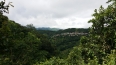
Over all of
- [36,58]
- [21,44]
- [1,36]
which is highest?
[1,36]

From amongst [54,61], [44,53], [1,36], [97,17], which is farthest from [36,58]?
[1,36]

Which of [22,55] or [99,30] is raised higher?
[99,30]

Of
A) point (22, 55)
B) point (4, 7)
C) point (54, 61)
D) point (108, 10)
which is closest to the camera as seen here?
point (4, 7)

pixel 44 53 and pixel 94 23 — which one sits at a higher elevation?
pixel 94 23

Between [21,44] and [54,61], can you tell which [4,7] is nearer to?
[54,61]

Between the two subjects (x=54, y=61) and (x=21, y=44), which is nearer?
(x=54, y=61)

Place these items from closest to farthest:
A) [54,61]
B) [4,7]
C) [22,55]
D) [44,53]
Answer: [4,7] → [54,61] → [22,55] → [44,53]

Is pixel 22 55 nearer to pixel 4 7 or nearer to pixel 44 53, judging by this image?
pixel 44 53

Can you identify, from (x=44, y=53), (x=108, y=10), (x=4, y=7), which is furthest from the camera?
(x=44, y=53)

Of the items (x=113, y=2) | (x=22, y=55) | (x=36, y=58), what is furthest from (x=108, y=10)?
(x=36, y=58)
